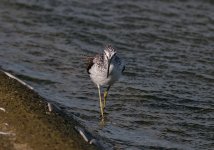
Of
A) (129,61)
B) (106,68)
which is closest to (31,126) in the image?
(106,68)

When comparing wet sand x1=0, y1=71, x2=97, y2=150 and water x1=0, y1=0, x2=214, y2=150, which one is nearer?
wet sand x1=0, y1=71, x2=97, y2=150

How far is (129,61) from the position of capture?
14203 mm

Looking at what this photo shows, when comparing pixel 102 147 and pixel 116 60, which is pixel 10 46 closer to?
pixel 116 60

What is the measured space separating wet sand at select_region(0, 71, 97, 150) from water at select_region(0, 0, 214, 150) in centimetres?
104

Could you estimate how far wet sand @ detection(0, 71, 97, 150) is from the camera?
817cm

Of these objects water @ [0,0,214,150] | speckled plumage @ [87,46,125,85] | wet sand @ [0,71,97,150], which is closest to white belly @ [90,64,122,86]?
speckled plumage @ [87,46,125,85]

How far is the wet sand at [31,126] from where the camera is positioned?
8172 mm

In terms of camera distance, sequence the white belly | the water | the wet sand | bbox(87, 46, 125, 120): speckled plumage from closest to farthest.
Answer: the wet sand < the water < bbox(87, 46, 125, 120): speckled plumage < the white belly

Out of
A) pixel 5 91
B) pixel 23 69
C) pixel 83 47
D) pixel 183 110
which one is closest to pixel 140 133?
pixel 183 110

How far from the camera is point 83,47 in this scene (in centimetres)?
1500

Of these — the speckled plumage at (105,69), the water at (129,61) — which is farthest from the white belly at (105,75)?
the water at (129,61)

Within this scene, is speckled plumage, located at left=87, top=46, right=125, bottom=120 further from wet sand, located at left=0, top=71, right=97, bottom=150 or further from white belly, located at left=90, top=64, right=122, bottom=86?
wet sand, located at left=0, top=71, right=97, bottom=150

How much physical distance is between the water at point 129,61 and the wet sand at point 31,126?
3.41 feet

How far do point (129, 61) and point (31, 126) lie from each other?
592 centimetres
